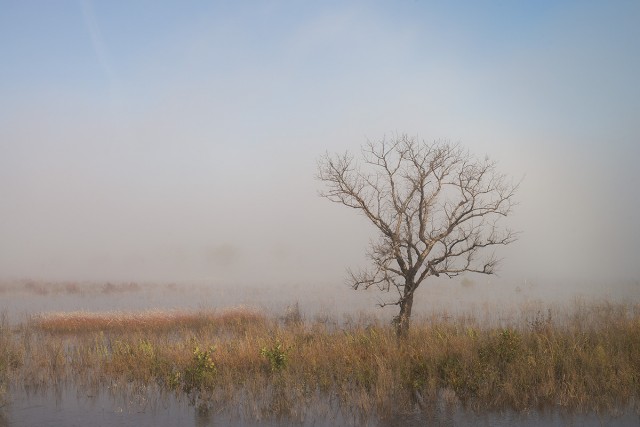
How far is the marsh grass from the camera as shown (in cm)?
1058

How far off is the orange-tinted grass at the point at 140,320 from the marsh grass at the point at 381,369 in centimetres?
523

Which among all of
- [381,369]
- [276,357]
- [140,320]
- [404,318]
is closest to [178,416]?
[276,357]

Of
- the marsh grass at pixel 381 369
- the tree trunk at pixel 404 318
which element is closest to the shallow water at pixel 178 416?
the marsh grass at pixel 381 369

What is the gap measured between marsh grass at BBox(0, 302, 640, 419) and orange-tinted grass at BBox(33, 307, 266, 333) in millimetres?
5233

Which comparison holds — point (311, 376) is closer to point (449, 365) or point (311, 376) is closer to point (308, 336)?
point (449, 365)

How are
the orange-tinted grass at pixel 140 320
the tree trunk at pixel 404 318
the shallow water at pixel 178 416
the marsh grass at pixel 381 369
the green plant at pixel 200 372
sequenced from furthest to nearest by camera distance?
the orange-tinted grass at pixel 140 320 < the tree trunk at pixel 404 318 < the green plant at pixel 200 372 < the marsh grass at pixel 381 369 < the shallow water at pixel 178 416

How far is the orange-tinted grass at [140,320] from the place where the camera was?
22531 millimetres

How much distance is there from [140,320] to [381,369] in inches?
592

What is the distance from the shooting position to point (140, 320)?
2330cm

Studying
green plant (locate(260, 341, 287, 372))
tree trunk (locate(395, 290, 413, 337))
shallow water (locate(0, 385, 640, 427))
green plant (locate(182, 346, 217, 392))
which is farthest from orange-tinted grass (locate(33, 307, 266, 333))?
shallow water (locate(0, 385, 640, 427))

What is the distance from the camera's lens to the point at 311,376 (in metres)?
12.3

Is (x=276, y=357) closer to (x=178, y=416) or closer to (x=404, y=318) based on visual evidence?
(x=178, y=416)

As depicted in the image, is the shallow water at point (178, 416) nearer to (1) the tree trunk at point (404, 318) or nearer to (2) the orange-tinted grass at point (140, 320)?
(1) the tree trunk at point (404, 318)

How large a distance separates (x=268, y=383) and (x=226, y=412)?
1.85 meters
